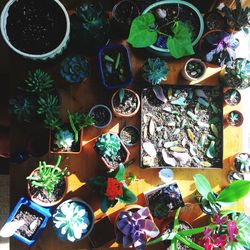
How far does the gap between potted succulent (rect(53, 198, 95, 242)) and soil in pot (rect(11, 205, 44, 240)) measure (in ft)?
0.22

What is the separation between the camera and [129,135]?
1471 millimetres

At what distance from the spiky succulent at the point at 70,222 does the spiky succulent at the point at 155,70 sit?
1.70 ft

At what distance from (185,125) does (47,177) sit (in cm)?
54

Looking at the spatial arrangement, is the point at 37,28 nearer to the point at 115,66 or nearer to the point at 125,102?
the point at 115,66

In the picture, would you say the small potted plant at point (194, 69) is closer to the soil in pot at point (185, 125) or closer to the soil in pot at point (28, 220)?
the soil in pot at point (185, 125)

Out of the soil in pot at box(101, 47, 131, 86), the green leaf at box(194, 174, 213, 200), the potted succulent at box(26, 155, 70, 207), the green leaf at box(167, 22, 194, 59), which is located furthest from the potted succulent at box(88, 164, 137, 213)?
the green leaf at box(167, 22, 194, 59)

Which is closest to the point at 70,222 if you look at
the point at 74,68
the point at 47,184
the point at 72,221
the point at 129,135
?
the point at 72,221

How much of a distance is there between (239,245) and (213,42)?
72 cm

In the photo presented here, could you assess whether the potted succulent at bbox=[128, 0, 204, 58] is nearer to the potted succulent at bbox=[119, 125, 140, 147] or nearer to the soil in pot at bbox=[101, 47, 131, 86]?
the soil in pot at bbox=[101, 47, 131, 86]

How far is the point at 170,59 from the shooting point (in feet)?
4.96

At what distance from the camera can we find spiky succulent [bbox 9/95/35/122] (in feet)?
4.42

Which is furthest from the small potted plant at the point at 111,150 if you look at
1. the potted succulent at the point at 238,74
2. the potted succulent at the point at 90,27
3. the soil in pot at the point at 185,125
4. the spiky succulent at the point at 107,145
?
the potted succulent at the point at 238,74

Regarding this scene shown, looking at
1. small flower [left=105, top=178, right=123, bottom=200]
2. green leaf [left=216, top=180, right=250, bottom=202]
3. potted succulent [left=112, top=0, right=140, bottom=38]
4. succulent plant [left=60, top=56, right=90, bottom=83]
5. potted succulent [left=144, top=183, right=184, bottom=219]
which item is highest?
potted succulent [left=112, top=0, right=140, bottom=38]

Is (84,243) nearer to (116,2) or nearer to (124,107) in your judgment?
(124,107)
